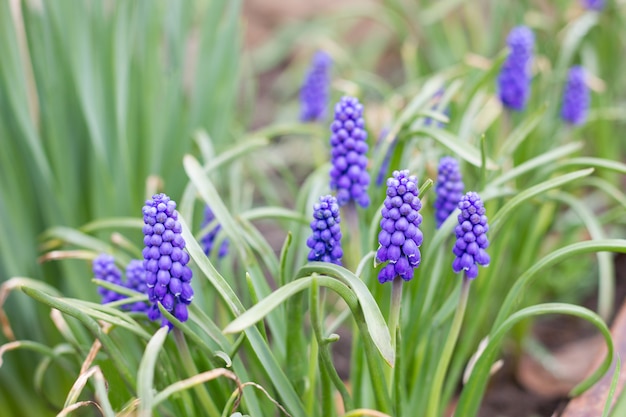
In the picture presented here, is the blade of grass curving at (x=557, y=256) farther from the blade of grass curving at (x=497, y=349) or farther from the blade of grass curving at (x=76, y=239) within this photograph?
the blade of grass curving at (x=76, y=239)

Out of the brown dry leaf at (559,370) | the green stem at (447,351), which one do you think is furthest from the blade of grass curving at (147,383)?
the brown dry leaf at (559,370)

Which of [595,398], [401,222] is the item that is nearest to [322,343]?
[401,222]

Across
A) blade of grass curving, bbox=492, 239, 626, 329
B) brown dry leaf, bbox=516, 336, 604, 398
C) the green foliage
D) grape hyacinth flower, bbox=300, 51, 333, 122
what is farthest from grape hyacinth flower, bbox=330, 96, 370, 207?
brown dry leaf, bbox=516, 336, 604, 398

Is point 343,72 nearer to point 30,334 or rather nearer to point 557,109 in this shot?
point 557,109

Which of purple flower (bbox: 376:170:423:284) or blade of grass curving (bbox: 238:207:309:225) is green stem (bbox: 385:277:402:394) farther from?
blade of grass curving (bbox: 238:207:309:225)

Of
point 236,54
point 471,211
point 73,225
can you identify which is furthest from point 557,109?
point 73,225

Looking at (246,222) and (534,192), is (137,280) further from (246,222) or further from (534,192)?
(534,192)
